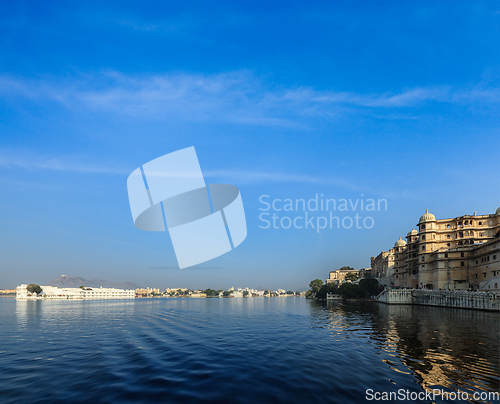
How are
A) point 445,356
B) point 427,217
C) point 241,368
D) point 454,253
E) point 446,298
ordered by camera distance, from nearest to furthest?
point 241,368 → point 445,356 → point 446,298 → point 454,253 → point 427,217

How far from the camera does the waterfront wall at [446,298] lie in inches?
2547

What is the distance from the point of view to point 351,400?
13.5 m

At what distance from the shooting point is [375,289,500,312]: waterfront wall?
64688 millimetres

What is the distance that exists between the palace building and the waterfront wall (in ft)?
30.5

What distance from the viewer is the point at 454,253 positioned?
92438 mm

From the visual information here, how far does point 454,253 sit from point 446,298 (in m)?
21.3

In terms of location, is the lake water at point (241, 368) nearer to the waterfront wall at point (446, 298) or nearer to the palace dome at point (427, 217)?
the waterfront wall at point (446, 298)

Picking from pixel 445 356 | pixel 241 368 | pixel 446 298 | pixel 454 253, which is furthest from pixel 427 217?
pixel 241 368

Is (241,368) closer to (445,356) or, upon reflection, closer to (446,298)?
(445,356)

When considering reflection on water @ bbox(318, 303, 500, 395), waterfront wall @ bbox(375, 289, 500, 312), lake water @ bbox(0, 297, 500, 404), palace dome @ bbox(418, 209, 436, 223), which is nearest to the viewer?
lake water @ bbox(0, 297, 500, 404)

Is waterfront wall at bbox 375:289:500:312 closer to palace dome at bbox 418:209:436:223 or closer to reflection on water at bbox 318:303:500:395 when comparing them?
palace dome at bbox 418:209:436:223

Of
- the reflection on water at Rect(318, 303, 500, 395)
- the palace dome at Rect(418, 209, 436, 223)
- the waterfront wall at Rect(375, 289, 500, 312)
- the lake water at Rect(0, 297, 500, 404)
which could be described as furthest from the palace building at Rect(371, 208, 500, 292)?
the lake water at Rect(0, 297, 500, 404)

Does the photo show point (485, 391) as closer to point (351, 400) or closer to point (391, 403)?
point (391, 403)

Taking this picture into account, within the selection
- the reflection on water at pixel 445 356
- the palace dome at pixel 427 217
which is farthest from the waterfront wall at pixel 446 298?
the reflection on water at pixel 445 356
